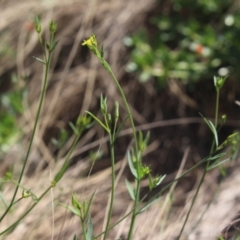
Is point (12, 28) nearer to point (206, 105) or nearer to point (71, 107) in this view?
point (71, 107)

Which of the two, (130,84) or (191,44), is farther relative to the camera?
(130,84)

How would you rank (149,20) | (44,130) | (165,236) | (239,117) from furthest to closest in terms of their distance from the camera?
(149,20)
(44,130)
(239,117)
(165,236)

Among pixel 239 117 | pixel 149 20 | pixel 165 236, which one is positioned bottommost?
pixel 239 117

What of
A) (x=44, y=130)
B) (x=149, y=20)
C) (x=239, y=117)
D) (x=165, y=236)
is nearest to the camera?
(x=165, y=236)

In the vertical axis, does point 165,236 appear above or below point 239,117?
above

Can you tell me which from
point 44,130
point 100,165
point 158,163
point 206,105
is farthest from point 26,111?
point 206,105

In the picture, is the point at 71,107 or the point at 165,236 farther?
the point at 71,107
